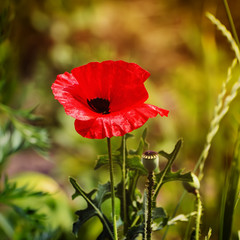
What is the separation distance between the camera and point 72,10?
1779mm

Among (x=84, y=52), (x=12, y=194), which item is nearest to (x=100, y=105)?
(x=12, y=194)

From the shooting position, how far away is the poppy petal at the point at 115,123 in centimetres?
25

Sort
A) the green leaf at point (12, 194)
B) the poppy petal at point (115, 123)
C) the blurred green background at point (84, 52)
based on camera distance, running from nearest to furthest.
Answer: the poppy petal at point (115, 123), the green leaf at point (12, 194), the blurred green background at point (84, 52)

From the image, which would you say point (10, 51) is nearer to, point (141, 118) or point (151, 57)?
point (141, 118)

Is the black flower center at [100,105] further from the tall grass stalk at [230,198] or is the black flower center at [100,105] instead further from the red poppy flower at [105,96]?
the tall grass stalk at [230,198]

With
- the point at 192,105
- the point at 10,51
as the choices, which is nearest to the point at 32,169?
the point at 192,105

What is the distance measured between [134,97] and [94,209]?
0.11m

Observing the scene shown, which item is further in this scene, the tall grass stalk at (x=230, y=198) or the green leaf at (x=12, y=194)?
the green leaf at (x=12, y=194)

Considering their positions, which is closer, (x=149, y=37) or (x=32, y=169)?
(x=32, y=169)

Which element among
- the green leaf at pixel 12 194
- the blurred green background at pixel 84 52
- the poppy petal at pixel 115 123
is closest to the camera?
the poppy petal at pixel 115 123

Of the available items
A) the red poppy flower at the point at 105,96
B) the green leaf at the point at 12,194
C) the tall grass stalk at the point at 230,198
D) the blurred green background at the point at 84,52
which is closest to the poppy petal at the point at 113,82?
the red poppy flower at the point at 105,96

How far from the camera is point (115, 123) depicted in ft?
0.83

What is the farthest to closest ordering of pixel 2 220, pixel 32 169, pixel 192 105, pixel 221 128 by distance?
pixel 32 169
pixel 192 105
pixel 2 220
pixel 221 128

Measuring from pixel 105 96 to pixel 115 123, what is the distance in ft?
0.15
